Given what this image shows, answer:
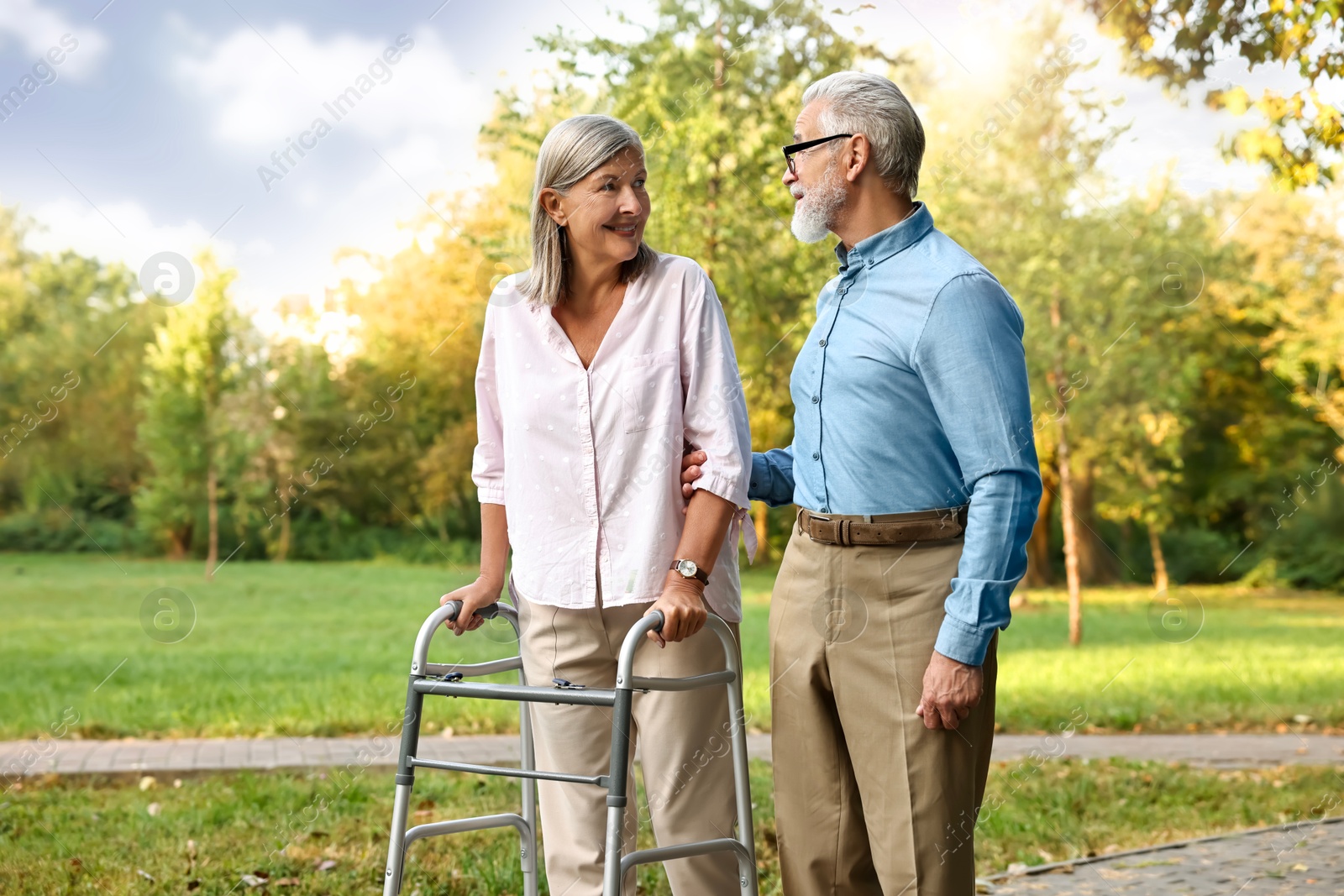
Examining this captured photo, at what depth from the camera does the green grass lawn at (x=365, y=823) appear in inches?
189

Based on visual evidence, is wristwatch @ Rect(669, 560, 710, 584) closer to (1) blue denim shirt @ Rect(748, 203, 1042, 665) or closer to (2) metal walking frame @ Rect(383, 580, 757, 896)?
(2) metal walking frame @ Rect(383, 580, 757, 896)

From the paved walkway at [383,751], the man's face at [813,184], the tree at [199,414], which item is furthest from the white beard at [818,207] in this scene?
the tree at [199,414]

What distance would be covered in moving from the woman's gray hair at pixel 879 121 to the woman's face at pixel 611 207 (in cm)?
41

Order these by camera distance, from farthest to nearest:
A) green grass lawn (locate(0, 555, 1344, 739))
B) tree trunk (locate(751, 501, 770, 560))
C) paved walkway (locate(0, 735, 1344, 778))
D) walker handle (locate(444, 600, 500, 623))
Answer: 1. tree trunk (locate(751, 501, 770, 560))
2. green grass lawn (locate(0, 555, 1344, 739))
3. paved walkway (locate(0, 735, 1344, 778))
4. walker handle (locate(444, 600, 500, 623))

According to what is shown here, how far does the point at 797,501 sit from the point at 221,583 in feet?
80.6

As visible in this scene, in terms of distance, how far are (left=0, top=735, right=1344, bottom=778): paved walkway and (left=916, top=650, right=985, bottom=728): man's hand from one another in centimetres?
464

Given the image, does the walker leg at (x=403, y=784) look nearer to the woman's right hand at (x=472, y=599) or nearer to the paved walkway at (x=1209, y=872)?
the woman's right hand at (x=472, y=599)

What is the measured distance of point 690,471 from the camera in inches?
106

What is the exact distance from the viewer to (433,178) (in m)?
26.3

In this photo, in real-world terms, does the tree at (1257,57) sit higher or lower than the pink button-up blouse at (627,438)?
higher

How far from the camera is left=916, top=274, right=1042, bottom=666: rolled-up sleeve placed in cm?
244

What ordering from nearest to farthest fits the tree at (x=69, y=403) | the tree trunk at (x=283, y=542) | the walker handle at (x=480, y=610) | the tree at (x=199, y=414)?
the walker handle at (x=480, y=610) < the tree at (x=199, y=414) < the tree trunk at (x=283, y=542) < the tree at (x=69, y=403)

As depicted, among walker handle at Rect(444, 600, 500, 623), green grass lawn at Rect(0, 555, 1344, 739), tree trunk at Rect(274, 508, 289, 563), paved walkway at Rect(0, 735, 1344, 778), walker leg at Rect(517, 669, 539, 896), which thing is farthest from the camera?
tree trunk at Rect(274, 508, 289, 563)

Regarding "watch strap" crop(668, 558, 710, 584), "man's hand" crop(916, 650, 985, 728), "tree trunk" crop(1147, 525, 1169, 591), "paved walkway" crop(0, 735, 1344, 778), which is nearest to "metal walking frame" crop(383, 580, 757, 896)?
"watch strap" crop(668, 558, 710, 584)
